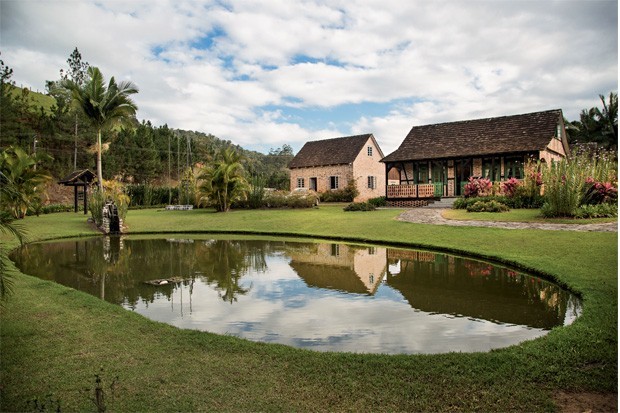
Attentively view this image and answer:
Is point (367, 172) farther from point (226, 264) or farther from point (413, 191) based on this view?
point (226, 264)

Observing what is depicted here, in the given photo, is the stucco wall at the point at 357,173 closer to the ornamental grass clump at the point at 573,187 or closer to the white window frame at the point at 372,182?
the white window frame at the point at 372,182

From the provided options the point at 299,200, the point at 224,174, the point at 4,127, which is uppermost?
the point at 4,127

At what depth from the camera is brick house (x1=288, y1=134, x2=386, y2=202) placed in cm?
3766

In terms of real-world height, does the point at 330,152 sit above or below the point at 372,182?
above

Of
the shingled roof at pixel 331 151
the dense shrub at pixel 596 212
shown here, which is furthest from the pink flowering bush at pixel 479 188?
the shingled roof at pixel 331 151

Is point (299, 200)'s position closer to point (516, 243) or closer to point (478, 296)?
point (516, 243)

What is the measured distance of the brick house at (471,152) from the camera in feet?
85.6

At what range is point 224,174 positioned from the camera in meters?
26.8

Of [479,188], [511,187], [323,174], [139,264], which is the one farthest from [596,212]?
[323,174]

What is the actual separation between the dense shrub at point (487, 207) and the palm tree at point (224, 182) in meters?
13.6

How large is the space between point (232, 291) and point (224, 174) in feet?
62.5

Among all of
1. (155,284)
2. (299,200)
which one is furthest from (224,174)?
(155,284)

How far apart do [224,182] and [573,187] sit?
1858 centimetres

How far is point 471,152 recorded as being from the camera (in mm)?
27203
